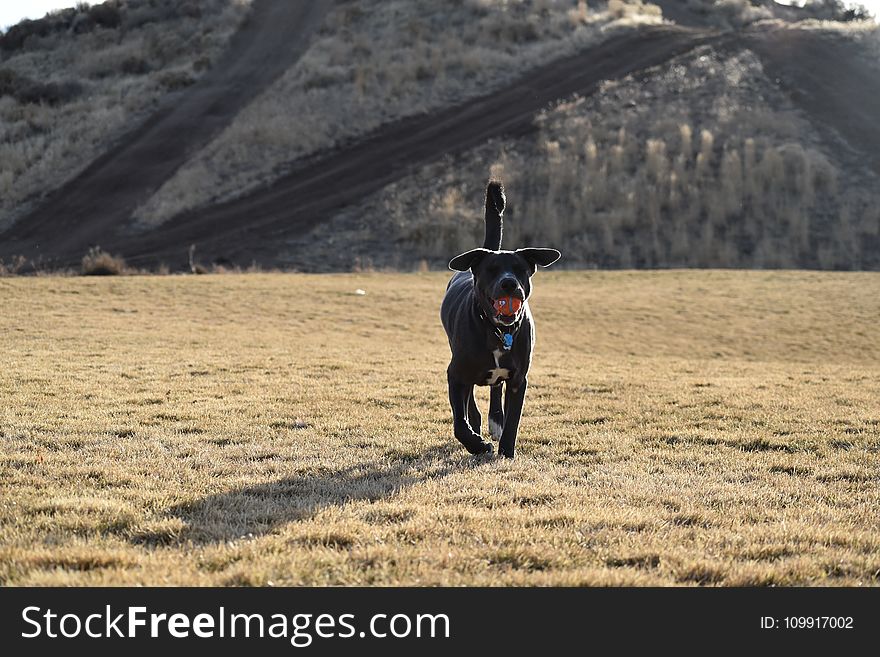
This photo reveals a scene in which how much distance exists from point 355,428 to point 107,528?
4048 mm

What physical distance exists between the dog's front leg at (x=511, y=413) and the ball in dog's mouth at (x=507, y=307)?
85cm

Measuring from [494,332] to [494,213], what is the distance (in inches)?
75.3

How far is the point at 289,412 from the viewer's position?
32.1 feet

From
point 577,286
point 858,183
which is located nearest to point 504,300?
point 577,286

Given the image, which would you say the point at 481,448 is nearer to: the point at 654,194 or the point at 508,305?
the point at 508,305

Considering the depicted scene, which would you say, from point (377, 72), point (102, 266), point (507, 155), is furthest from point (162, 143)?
point (507, 155)

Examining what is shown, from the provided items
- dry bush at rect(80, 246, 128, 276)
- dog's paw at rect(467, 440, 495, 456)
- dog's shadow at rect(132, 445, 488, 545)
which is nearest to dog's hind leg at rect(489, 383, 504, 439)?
dog's shadow at rect(132, 445, 488, 545)

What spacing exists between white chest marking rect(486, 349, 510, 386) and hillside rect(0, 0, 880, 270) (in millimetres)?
22661

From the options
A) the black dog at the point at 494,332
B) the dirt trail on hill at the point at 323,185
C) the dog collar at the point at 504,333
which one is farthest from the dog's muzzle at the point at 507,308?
the dirt trail on hill at the point at 323,185

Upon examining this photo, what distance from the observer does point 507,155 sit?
37906mm

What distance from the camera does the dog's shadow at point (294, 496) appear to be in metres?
5.09

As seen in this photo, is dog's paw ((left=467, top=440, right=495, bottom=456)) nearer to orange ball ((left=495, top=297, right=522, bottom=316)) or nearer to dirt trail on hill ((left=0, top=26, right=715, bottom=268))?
orange ball ((left=495, top=297, right=522, bottom=316))

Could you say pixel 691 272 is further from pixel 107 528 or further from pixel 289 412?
pixel 107 528

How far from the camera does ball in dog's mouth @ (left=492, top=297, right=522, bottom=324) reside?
22.3ft
